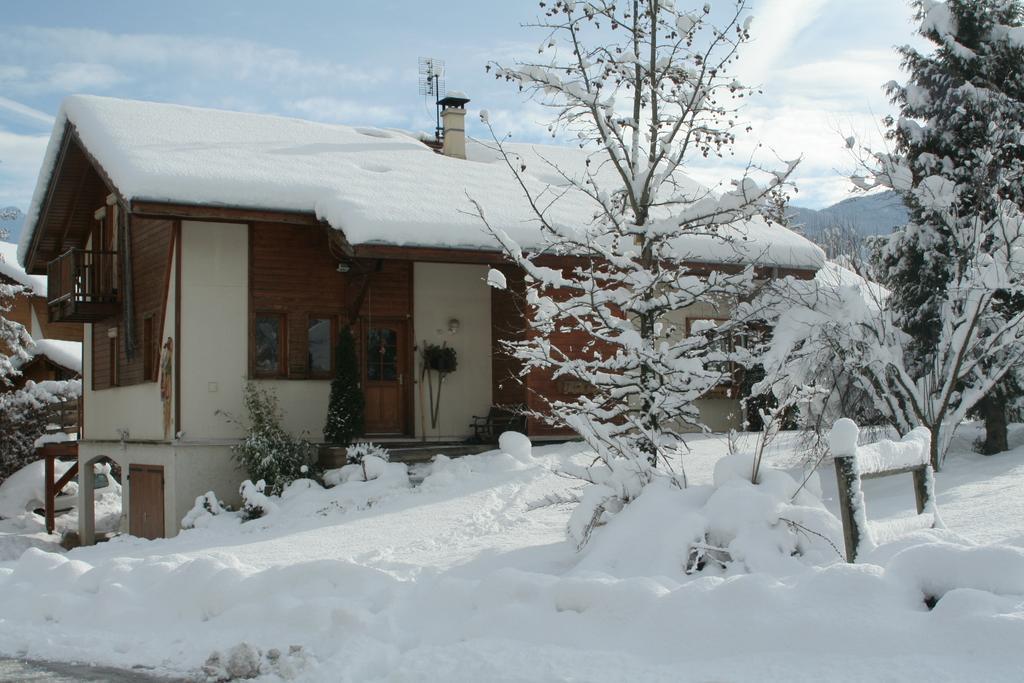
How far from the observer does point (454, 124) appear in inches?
794

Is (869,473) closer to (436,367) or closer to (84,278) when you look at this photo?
(436,367)

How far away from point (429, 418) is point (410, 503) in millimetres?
4456

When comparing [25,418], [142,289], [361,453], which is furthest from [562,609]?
[25,418]

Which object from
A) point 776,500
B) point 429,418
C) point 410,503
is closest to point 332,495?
point 410,503

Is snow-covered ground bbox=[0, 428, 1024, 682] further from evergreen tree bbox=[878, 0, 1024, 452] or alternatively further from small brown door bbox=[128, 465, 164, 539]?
small brown door bbox=[128, 465, 164, 539]

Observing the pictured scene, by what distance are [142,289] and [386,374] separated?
4.29 metres

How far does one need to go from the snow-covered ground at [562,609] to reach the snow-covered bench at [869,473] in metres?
0.23

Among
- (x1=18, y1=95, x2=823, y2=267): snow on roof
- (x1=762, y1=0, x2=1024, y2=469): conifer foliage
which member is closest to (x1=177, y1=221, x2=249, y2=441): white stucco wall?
(x1=18, y1=95, x2=823, y2=267): snow on roof

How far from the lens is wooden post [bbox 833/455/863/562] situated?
5992 mm

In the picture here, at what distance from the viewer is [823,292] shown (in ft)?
36.5

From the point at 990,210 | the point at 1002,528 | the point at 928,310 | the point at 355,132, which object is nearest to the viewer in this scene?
the point at 1002,528

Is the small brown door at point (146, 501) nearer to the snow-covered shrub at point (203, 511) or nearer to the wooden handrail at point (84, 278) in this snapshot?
the snow-covered shrub at point (203, 511)

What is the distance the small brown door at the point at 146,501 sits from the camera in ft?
51.0

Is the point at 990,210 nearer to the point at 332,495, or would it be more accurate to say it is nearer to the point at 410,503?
the point at 410,503
